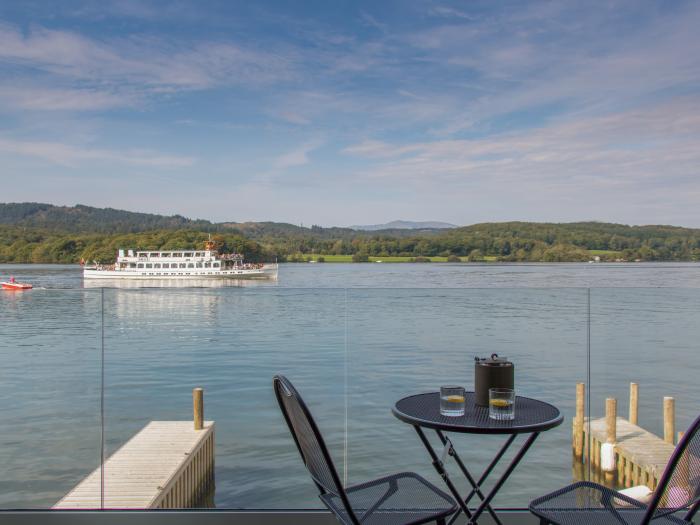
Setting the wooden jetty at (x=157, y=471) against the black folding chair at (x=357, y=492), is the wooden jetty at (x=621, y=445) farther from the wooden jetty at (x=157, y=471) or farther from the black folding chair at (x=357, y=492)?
the wooden jetty at (x=157, y=471)

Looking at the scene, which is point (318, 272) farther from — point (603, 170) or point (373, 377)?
point (373, 377)

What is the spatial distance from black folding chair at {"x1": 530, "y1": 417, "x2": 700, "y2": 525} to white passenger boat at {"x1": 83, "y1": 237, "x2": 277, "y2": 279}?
114ft

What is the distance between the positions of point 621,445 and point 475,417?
1145 mm

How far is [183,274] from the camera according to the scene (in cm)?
4141

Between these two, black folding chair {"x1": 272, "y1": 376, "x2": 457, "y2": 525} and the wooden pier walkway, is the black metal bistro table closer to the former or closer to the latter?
black folding chair {"x1": 272, "y1": 376, "x2": 457, "y2": 525}

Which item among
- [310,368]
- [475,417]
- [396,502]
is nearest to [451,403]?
[475,417]

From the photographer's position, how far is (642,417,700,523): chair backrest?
1653 millimetres

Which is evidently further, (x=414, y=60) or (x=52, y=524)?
(x=414, y=60)

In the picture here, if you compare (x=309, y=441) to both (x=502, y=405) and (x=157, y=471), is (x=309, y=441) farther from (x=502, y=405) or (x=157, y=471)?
(x=157, y=471)

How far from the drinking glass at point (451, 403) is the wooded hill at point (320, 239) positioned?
23350 millimetres

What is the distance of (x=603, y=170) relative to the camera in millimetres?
44500

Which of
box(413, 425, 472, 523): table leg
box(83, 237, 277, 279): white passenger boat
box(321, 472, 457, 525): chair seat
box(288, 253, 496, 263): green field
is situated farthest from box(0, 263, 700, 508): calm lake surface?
box(83, 237, 277, 279): white passenger boat

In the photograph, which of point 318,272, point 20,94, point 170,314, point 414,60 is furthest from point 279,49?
point 170,314

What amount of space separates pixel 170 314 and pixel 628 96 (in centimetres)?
4239
